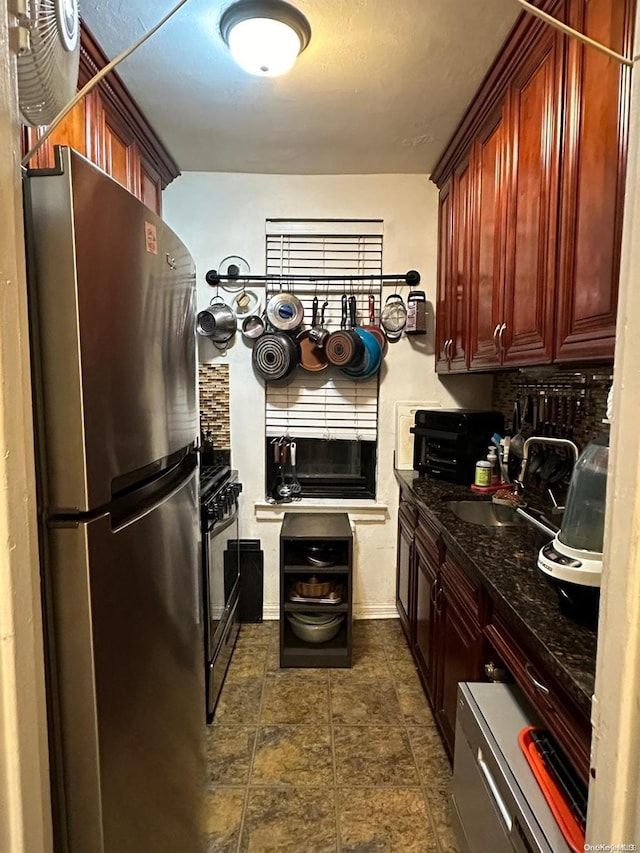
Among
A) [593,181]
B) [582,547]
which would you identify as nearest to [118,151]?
[593,181]

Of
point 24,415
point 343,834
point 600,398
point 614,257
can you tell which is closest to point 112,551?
point 24,415

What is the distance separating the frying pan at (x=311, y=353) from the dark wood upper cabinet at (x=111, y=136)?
3.38 ft

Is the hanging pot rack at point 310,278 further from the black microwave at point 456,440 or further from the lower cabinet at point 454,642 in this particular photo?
the lower cabinet at point 454,642

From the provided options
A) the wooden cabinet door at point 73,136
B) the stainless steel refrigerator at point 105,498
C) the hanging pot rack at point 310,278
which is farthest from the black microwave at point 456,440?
the wooden cabinet door at point 73,136

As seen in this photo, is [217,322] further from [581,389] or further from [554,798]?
[554,798]

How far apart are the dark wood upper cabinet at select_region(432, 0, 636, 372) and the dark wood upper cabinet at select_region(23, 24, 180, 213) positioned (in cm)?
138

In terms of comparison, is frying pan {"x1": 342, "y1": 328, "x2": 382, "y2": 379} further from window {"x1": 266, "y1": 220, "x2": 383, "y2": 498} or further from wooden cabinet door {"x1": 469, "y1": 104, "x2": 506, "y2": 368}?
wooden cabinet door {"x1": 469, "y1": 104, "x2": 506, "y2": 368}

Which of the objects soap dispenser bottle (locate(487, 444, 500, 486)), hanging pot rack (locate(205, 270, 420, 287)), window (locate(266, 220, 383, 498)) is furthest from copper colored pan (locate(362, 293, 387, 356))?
soap dispenser bottle (locate(487, 444, 500, 486))

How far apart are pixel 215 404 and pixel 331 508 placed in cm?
94

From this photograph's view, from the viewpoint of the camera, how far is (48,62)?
0.70 m

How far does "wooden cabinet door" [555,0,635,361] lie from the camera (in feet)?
3.47

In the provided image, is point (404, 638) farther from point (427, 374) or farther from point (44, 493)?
point (44, 493)

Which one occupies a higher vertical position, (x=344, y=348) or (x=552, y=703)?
(x=344, y=348)

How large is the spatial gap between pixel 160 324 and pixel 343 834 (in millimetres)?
1688
